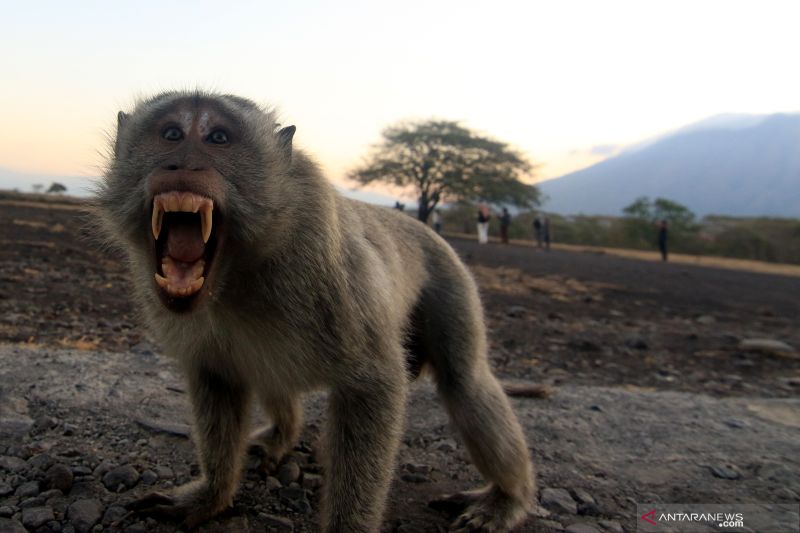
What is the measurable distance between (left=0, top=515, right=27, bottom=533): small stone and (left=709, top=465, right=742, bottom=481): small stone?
11.6 ft

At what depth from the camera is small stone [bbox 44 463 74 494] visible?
2.50 meters

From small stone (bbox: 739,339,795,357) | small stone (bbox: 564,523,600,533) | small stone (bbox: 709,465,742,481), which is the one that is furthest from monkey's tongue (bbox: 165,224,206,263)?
small stone (bbox: 739,339,795,357)

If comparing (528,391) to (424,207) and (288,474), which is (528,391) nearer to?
(288,474)

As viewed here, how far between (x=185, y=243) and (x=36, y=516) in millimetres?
1367

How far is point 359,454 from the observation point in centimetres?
229

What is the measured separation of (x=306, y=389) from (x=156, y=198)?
100 centimetres

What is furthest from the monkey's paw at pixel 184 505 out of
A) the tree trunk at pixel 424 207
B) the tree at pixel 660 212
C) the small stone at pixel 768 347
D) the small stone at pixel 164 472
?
the tree at pixel 660 212

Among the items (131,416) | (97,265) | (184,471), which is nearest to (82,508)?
(184,471)

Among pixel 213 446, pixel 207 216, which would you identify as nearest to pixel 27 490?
pixel 213 446

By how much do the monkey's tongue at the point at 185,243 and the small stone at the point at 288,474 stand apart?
1.54m

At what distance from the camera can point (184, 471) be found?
295 centimetres

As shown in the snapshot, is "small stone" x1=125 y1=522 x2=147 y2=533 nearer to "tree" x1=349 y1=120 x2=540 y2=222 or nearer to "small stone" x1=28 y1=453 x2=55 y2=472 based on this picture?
"small stone" x1=28 y1=453 x2=55 y2=472

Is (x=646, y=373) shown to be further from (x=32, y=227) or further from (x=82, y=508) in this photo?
(x=32, y=227)

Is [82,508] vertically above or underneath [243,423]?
underneath
